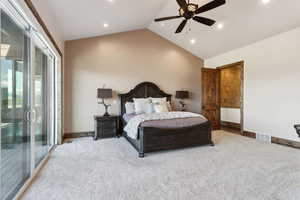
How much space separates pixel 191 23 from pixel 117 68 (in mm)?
2680

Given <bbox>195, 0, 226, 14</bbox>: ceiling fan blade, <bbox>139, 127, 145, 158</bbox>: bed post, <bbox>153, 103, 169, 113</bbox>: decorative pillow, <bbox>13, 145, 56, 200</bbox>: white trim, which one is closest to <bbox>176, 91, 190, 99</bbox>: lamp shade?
<bbox>153, 103, 169, 113</bbox>: decorative pillow

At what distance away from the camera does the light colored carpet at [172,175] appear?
207 centimetres

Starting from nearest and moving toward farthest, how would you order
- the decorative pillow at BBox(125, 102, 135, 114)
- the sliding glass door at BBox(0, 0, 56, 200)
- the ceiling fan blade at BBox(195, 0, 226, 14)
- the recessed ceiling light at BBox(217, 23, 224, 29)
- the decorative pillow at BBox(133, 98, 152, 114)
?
the sliding glass door at BBox(0, 0, 56, 200) → the ceiling fan blade at BBox(195, 0, 226, 14) → the recessed ceiling light at BBox(217, 23, 224, 29) → the decorative pillow at BBox(133, 98, 152, 114) → the decorative pillow at BBox(125, 102, 135, 114)

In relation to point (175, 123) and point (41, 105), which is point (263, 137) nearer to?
point (175, 123)

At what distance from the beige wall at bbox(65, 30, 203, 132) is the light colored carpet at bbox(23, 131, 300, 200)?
163cm

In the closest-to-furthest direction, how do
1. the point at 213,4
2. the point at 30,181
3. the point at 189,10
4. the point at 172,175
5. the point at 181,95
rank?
the point at 30,181
the point at 172,175
the point at 213,4
the point at 189,10
the point at 181,95

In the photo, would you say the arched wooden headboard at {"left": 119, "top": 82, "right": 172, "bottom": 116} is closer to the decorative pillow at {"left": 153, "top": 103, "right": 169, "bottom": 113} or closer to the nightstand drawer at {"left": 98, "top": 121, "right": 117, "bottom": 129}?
the nightstand drawer at {"left": 98, "top": 121, "right": 117, "bottom": 129}

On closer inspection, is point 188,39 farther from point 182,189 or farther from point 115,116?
point 182,189

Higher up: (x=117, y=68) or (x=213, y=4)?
(x=213, y=4)

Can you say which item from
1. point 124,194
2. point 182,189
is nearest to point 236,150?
point 182,189

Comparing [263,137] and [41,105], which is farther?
[263,137]

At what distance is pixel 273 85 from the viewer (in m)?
4.40

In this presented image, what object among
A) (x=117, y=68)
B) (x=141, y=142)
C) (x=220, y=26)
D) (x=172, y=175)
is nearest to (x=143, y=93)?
(x=117, y=68)

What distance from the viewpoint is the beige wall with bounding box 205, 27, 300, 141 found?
3984mm
